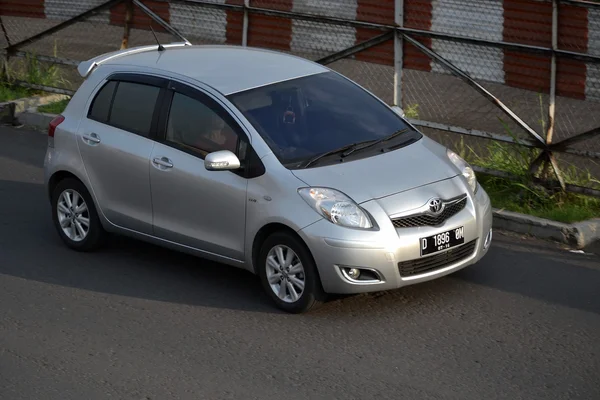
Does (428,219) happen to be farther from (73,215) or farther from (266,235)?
(73,215)

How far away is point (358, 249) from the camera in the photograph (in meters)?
7.13

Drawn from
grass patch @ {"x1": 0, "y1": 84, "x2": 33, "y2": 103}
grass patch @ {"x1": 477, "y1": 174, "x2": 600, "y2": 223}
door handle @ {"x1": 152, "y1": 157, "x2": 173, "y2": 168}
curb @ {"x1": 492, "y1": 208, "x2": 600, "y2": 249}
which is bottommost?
curb @ {"x1": 492, "y1": 208, "x2": 600, "y2": 249}

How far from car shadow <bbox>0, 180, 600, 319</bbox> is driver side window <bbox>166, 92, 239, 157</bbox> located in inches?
41.8

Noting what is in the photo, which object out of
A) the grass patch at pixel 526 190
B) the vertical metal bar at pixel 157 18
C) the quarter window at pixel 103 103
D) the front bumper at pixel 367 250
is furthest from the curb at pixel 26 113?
the front bumper at pixel 367 250

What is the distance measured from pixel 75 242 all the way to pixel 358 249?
Result: 9.61ft

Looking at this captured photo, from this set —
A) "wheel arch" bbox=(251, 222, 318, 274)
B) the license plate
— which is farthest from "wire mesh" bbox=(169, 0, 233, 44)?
the license plate

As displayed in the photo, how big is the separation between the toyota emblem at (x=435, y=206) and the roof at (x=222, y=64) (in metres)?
1.65

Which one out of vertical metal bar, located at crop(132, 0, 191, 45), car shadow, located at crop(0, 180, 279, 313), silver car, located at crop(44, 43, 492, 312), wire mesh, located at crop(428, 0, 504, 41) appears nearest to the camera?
silver car, located at crop(44, 43, 492, 312)

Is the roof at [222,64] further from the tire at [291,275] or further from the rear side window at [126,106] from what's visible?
the tire at [291,275]

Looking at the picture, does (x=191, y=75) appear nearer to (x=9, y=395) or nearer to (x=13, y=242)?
(x=13, y=242)

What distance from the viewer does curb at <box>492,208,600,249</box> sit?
29.7 feet

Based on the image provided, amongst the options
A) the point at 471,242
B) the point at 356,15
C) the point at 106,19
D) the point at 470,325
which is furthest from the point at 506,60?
the point at 106,19

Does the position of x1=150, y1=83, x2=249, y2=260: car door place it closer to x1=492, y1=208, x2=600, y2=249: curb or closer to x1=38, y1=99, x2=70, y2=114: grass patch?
x1=492, y1=208, x2=600, y2=249: curb

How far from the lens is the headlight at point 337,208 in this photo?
7211 millimetres
